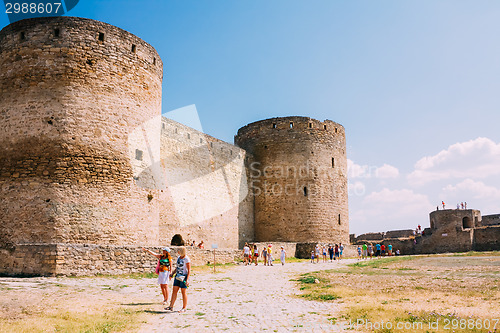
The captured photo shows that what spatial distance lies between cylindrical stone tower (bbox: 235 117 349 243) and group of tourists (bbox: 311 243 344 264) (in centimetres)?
85

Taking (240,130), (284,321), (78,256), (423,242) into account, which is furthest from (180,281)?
(423,242)

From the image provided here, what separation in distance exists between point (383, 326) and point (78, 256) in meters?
8.06

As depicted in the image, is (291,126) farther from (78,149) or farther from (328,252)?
(78,149)

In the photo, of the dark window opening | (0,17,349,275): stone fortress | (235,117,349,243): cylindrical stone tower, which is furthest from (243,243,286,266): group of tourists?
the dark window opening

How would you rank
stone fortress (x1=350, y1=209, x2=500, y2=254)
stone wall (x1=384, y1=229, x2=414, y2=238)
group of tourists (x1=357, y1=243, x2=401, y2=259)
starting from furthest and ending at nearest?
stone wall (x1=384, y1=229, x2=414, y2=238), stone fortress (x1=350, y1=209, x2=500, y2=254), group of tourists (x1=357, y1=243, x2=401, y2=259)

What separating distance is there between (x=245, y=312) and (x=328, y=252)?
17.8 m

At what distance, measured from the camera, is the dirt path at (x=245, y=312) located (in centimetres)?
538

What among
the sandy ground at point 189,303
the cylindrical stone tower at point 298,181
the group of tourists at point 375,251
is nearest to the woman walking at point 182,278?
the sandy ground at point 189,303

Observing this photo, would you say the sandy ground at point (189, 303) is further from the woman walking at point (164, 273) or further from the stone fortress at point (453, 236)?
the stone fortress at point (453, 236)

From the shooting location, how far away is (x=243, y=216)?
24.3m

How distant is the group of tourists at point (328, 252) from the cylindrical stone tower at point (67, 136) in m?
11.5

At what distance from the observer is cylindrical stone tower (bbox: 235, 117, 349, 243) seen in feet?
79.7

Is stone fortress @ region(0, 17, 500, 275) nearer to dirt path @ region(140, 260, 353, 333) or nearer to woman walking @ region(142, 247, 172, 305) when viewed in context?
dirt path @ region(140, 260, 353, 333)

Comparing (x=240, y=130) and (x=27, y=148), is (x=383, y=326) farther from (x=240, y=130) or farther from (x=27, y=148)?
(x=240, y=130)
